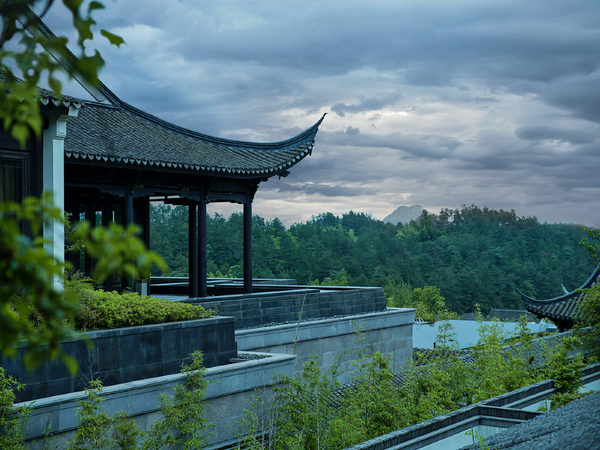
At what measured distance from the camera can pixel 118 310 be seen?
23.3 ft

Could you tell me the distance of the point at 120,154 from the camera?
10.3 meters

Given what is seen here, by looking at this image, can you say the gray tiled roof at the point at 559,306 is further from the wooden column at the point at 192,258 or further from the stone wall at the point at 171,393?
the stone wall at the point at 171,393

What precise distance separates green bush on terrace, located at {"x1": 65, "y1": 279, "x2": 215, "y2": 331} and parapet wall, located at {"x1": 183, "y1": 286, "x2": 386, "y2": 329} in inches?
91.2

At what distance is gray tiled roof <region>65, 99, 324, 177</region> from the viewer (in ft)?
34.1

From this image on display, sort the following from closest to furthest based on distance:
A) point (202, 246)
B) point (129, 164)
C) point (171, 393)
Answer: point (171, 393), point (129, 164), point (202, 246)

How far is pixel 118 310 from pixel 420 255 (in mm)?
63993

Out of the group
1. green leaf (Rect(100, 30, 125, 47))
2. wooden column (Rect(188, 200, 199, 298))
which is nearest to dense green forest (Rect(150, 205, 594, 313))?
wooden column (Rect(188, 200, 199, 298))

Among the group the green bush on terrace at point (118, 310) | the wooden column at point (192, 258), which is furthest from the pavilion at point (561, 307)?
the green bush on terrace at point (118, 310)

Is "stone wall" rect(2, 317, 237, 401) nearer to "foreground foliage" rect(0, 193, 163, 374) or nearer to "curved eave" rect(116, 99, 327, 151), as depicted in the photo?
"foreground foliage" rect(0, 193, 163, 374)

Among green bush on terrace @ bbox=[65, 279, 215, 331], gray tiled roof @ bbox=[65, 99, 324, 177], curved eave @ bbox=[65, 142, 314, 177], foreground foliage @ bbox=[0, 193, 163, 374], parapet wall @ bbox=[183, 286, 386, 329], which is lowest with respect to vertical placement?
parapet wall @ bbox=[183, 286, 386, 329]

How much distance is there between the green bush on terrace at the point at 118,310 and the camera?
680 centimetres

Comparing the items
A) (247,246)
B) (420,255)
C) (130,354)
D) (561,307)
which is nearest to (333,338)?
(247,246)

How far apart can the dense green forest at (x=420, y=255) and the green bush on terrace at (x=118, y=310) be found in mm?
31952

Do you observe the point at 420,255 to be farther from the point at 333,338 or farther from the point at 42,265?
the point at 42,265
